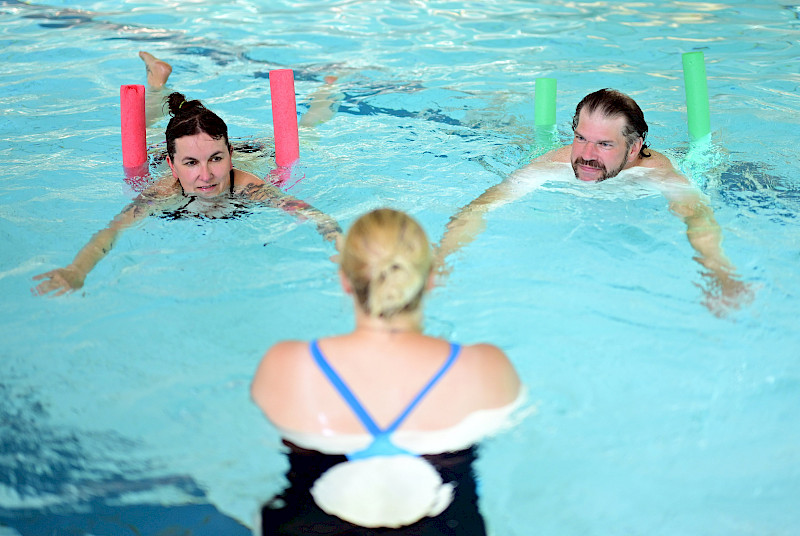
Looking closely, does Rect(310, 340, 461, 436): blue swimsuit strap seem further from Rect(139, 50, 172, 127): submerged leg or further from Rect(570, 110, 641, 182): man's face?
Rect(139, 50, 172, 127): submerged leg

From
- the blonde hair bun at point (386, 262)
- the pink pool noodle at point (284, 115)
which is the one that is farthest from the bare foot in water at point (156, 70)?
the blonde hair bun at point (386, 262)

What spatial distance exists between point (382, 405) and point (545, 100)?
3978 mm

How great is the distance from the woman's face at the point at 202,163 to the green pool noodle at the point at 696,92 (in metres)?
3.02

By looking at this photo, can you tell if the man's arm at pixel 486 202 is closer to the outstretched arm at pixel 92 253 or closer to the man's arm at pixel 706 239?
the man's arm at pixel 706 239

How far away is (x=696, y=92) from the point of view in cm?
496

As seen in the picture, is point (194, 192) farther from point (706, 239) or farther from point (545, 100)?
point (706, 239)

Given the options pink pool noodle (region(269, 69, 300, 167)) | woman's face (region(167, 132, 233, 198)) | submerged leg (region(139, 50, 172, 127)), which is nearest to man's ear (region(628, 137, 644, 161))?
pink pool noodle (region(269, 69, 300, 167))

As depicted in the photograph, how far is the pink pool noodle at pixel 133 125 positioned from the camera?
4617 millimetres

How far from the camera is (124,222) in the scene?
4105 millimetres

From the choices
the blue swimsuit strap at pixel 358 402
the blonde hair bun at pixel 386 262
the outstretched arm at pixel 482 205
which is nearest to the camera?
the blonde hair bun at pixel 386 262

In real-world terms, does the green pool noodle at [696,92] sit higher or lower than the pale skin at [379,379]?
higher

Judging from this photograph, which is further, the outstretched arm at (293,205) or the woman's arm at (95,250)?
the outstretched arm at (293,205)

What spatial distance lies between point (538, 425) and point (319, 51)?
7.00 metres

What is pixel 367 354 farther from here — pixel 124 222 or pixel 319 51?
pixel 319 51
